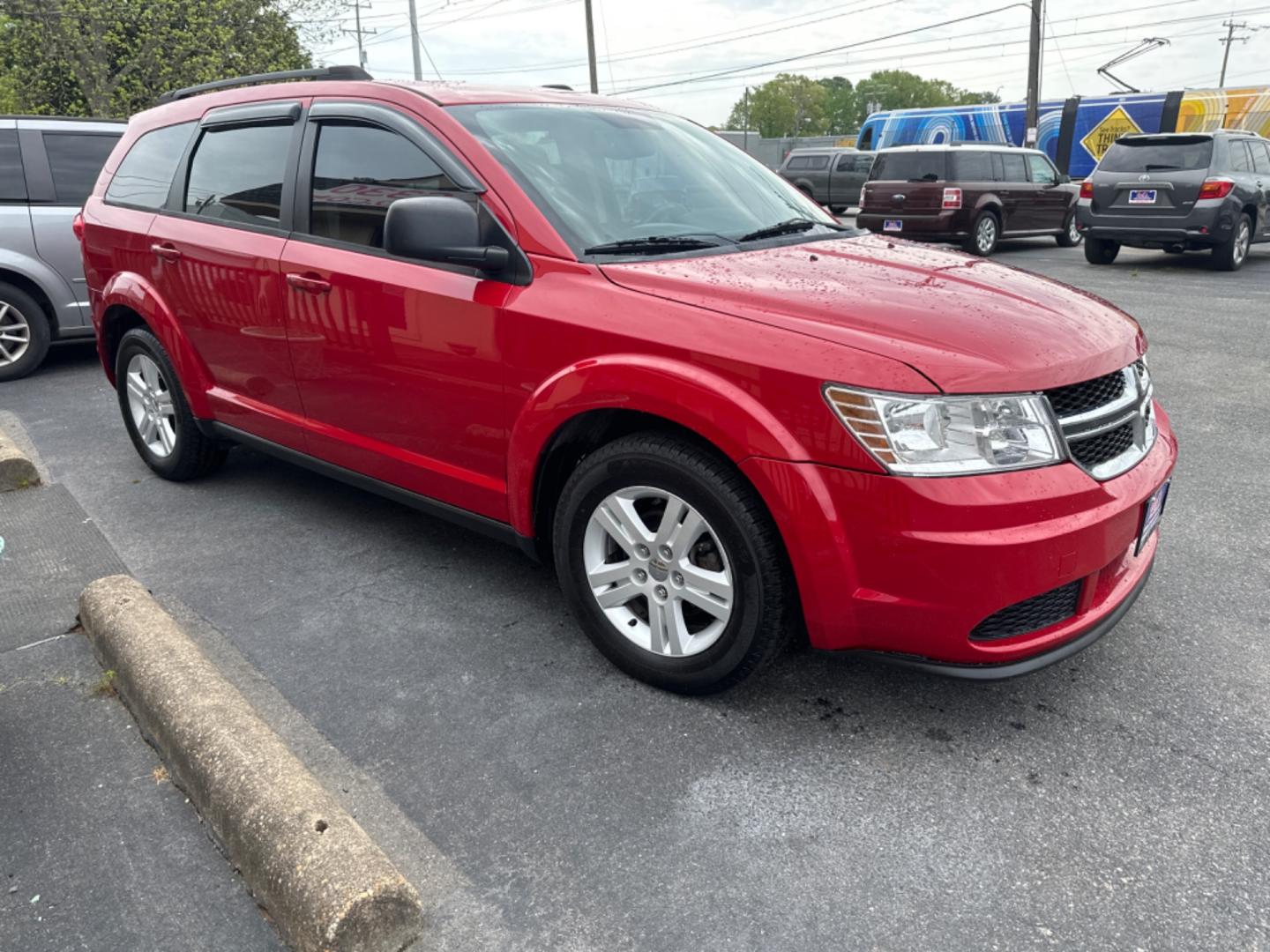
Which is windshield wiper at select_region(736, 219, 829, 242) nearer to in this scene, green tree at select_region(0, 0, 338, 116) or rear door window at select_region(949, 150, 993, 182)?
rear door window at select_region(949, 150, 993, 182)

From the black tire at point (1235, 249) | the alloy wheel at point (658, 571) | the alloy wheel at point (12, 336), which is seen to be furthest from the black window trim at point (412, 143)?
the black tire at point (1235, 249)

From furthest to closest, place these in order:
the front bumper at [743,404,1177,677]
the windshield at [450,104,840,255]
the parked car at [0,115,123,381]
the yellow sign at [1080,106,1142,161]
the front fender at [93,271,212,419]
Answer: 1. the yellow sign at [1080,106,1142,161]
2. the parked car at [0,115,123,381]
3. the front fender at [93,271,212,419]
4. the windshield at [450,104,840,255]
5. the front bumper at [743,404,1177,677]

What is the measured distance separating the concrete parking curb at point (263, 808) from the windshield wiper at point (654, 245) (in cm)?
160

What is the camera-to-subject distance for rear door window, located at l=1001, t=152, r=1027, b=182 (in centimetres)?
1550

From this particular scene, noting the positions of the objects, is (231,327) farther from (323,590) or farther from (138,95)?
(138,95)

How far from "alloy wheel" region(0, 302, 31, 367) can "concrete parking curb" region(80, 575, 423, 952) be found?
5.36 m

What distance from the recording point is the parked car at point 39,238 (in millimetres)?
7000

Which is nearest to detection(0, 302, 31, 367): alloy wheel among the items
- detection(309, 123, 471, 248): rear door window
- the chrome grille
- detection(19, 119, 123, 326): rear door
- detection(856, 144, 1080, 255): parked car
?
detection(19, 119, 123, 326): rear door

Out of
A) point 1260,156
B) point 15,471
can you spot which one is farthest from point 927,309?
point 1260,156

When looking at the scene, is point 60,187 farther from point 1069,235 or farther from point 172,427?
point 1069,235

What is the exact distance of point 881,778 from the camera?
2.47 m

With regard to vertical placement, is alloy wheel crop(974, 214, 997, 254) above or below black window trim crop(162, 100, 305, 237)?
below

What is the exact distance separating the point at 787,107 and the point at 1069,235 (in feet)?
313

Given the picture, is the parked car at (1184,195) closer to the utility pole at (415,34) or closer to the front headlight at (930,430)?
the front headlight at (930,430)
